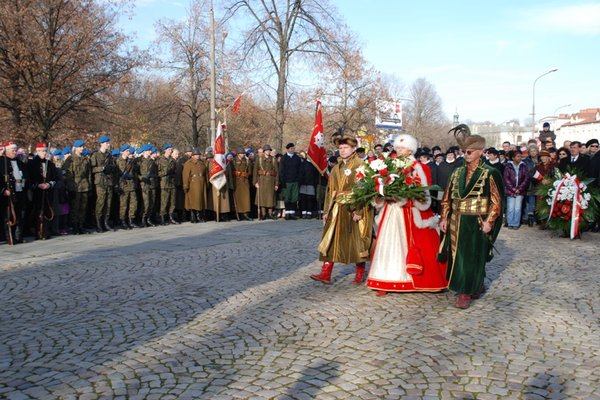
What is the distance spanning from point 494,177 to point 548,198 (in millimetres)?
7551

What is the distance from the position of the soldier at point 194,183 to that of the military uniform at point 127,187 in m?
1.61

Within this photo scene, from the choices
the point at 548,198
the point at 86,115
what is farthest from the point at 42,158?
the point at 86,115

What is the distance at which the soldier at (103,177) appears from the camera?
1298cm

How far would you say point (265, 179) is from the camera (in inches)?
655

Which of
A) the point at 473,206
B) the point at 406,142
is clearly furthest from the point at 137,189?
the point at 473,206

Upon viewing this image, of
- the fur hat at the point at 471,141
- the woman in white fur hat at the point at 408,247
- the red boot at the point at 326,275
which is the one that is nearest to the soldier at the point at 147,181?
the red boot at the point at 326,275

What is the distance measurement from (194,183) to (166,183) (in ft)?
3.20

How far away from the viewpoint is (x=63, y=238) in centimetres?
1228

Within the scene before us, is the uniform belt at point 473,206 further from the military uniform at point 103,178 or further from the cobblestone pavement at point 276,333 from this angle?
the military uniform at point 103,178

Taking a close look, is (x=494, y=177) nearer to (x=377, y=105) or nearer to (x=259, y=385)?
(x=259, y=385)

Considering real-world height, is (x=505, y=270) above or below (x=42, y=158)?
below

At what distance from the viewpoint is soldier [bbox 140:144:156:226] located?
14.0m

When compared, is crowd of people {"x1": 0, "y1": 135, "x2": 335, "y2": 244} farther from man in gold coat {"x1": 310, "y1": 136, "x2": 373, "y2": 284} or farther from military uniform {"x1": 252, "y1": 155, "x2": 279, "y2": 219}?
man in gold coat {"x1": 310, "y1": 136, "x2": 373, "y2": 284}

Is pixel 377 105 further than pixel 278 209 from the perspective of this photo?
Yes
